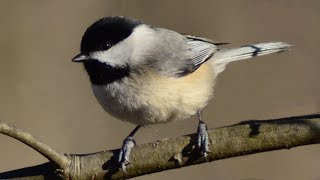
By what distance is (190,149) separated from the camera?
1642 mm

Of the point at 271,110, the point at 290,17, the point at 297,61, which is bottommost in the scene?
the point at 271,110

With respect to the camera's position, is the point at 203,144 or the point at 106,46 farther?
the point at 106,46

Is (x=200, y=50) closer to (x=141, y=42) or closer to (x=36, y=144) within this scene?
(x=141, y=42)

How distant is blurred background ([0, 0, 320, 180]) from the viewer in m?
3.42

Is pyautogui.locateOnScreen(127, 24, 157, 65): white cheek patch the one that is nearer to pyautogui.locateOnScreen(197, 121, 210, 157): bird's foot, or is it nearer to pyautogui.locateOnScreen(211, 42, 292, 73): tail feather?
pyautogui.locateOnScreen(211, 42, 292, 73): tail feather

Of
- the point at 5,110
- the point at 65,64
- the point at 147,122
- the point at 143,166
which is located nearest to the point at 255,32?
the point at 65,64

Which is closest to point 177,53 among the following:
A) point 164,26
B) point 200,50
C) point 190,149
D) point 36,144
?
point 200,50

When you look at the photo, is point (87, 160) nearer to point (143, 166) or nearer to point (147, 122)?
point (143, 166)

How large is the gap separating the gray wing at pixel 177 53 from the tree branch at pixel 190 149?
526mm

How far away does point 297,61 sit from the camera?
3615mm

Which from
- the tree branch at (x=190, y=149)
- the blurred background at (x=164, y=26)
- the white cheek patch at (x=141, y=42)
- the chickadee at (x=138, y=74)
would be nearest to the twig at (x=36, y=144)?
the tree branch at (x=190, y=149)

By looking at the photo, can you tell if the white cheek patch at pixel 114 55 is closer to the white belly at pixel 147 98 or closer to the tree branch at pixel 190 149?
the white belly at pixel 147 98

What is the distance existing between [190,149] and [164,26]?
7.04ft

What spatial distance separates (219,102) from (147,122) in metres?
1.55
